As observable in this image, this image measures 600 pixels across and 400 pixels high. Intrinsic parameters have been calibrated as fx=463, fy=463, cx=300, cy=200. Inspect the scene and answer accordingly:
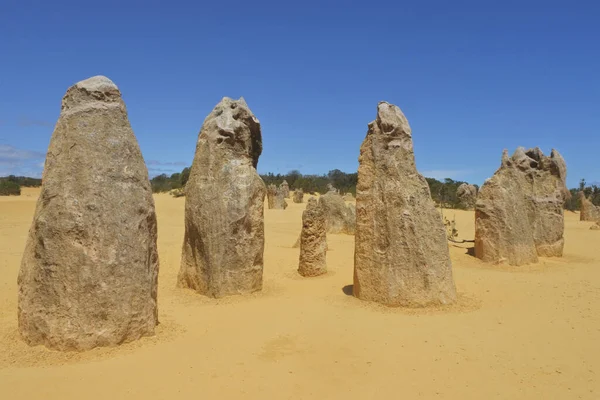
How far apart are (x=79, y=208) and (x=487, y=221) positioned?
920 centimetres

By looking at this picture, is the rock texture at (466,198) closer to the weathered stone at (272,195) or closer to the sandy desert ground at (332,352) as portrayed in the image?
the weathered stone at (272,195)

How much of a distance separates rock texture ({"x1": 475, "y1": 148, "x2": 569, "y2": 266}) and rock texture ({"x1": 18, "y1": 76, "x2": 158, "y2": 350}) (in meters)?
8.43

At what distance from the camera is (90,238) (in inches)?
189

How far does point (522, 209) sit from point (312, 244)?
5.37m

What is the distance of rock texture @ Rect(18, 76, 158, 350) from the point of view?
4.74m

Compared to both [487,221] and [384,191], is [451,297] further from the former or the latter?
[487,221]

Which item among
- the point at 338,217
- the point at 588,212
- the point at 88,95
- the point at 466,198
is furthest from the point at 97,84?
the point at 466,198

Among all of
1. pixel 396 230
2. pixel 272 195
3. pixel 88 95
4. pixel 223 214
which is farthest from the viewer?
pixel 272 195

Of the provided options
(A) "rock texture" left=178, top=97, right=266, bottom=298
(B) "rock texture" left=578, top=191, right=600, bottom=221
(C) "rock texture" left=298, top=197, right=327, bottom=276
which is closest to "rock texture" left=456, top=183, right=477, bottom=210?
(B) "rock texture" left=578, top=191, right=600, bottom=221

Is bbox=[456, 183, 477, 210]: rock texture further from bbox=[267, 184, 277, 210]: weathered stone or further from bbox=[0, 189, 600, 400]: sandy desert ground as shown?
bbox=[0, 189, 600, 400]: sandy desert ground

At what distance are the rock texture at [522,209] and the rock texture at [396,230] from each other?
462cm

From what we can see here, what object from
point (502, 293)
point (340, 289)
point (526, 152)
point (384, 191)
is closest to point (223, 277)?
point (340, 289)

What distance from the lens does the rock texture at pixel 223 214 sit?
7406 mm

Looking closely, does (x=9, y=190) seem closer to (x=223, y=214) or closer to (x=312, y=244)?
(x=312, y=244)
